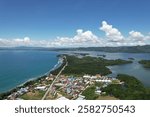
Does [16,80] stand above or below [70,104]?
below

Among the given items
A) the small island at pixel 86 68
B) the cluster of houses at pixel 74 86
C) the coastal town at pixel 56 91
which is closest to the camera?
the coastal town at pixel 56 91

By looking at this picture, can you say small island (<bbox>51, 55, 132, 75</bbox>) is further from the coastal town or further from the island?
the coastal town

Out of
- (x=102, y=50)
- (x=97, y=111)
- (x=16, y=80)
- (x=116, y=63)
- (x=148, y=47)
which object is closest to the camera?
(x=97, y=111)

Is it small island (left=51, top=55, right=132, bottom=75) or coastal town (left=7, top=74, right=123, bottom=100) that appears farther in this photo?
small island (left=51, top=55, right=132, bottom=75)

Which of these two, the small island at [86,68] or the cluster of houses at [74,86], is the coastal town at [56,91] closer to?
the cluster of houses at [74,86]

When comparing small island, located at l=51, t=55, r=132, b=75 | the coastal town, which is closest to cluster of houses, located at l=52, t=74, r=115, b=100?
the coastal town

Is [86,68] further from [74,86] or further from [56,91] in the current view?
[56,91]

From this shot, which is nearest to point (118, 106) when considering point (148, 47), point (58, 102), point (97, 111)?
point (97, 111)

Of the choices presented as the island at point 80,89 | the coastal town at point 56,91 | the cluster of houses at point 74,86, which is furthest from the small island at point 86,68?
the coastal town at point 56,91

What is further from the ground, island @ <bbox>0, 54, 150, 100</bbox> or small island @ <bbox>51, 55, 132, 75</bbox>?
island @ <bbox>0, 54, 150, 100</bbox>

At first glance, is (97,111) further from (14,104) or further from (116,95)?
(116,95)

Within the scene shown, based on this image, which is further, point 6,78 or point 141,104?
point 6,78
